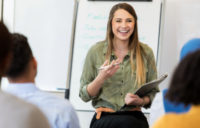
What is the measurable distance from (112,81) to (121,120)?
319 millimetres

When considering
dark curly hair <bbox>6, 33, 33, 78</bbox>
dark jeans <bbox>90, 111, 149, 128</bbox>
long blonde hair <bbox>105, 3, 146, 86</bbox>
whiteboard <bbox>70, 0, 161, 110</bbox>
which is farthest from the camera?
whiteboard <bbox>70, 0, 161, 110</bbox>

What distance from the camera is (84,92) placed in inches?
66.4

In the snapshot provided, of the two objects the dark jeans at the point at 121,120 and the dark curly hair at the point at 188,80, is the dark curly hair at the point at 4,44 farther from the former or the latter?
the dark jeans at the point at 121,120

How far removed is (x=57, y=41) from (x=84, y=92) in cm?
108

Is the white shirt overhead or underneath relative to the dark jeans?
overhead

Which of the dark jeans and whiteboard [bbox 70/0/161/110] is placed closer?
the dark jeans

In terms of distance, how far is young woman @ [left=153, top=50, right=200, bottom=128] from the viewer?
69 centimetres

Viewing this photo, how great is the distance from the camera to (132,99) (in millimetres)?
1545

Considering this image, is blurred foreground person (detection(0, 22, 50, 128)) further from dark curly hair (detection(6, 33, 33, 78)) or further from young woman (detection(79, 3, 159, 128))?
young woman (detection(79, 3, 159, 128))

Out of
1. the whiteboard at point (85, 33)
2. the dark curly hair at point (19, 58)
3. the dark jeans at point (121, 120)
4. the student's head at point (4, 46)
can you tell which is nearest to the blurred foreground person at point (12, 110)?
the student's head at point (4, 46)

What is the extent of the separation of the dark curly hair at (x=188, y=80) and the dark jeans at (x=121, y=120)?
81cm

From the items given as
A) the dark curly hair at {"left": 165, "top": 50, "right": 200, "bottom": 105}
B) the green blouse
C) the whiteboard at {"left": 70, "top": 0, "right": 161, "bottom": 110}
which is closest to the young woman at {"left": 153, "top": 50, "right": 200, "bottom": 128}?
the dark curly hair at {"left": 165, "top": 50, "right": 200, "bottom": 105}

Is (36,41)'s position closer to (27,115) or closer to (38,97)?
(38,97)

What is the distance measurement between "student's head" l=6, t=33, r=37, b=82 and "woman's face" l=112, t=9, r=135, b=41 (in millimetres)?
923
